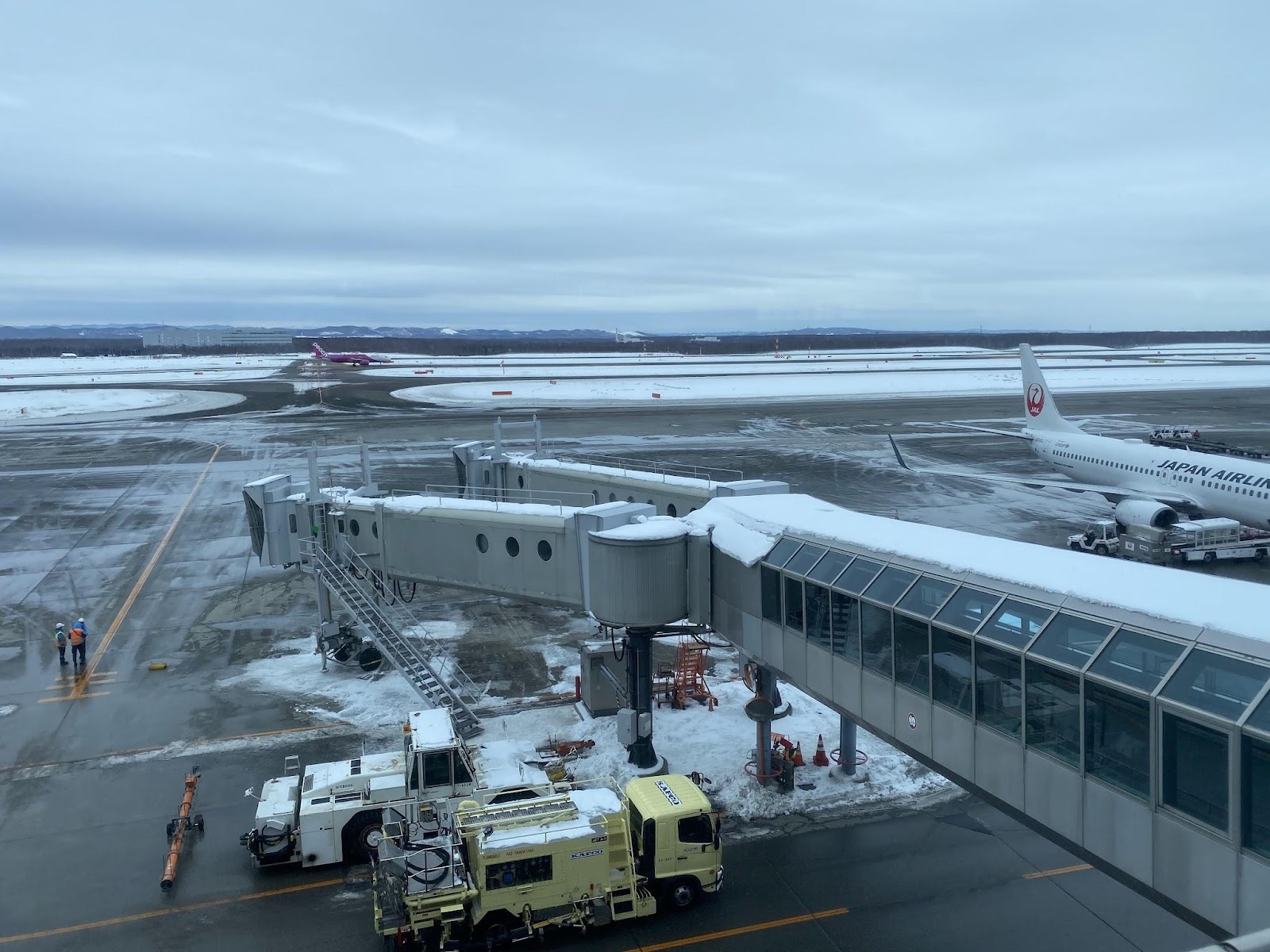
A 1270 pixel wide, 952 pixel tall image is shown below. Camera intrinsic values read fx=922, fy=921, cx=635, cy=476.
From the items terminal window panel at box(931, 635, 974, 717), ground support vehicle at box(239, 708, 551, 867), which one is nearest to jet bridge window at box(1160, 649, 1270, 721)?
terminal window panel at box(931, 635, 974, 717)

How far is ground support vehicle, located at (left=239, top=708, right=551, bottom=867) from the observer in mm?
17219

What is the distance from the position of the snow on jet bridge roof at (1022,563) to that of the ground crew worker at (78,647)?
65.8 feet

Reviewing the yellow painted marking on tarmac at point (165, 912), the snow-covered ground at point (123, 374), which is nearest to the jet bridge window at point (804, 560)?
the yellow painted marking on tarmac at point (165, 912)

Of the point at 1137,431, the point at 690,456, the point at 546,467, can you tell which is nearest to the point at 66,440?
the point at 690,456

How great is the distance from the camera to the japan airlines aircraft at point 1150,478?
38188 millimetres

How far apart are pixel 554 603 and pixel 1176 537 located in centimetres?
2828

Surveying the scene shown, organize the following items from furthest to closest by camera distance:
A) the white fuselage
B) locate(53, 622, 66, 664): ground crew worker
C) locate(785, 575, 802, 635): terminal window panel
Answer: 1. the white fuselage
2. locate(53, 622, 66, 664): ground crew worker
3. locate(785, 575, 802, 635): terminal window panel

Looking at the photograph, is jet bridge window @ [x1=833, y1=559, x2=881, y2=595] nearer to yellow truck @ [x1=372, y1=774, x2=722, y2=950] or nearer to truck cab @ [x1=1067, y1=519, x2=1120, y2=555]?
yellow truck @ [x1=372, y1=774, x2=722, y2=950]

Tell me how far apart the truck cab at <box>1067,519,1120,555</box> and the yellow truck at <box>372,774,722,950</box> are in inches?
1130

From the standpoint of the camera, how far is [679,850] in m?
15.9

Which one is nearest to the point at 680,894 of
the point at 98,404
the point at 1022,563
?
the point at 1022,563

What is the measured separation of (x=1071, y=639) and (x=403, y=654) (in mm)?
17461

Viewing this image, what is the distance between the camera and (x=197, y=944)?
14945 mm

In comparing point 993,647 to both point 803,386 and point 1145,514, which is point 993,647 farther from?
point 803,386
